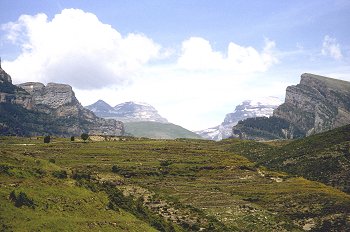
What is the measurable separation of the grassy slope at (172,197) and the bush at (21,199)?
90 cm

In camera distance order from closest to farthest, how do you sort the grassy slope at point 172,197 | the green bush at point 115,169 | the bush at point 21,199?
the bush at point 21,199
the grassy slope at point 172,197
the green bush at point 115,169

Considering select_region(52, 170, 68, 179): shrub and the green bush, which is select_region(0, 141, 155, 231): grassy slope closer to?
select_region(52, 170, 68, 179): shrub

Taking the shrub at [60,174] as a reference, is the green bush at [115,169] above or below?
below

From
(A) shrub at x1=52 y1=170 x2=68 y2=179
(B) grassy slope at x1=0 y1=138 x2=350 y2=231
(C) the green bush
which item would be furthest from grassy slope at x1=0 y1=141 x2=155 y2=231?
(C) the green bush

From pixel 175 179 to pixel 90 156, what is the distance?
151ft

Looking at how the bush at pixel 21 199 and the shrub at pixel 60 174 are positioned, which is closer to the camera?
the bush at pixel 21 199

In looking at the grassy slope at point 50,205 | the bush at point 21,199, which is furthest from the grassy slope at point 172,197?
the bush at point 21,199

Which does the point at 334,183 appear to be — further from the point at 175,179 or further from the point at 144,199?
the point at 144,199

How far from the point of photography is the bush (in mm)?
76762

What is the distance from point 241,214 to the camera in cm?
13012

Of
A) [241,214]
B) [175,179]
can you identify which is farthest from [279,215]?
[175,179]

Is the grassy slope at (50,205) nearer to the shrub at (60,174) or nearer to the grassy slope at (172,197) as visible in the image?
the grassy slope at (172,197)

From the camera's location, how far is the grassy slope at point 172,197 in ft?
267

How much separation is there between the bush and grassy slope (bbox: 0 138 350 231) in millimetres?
903
